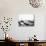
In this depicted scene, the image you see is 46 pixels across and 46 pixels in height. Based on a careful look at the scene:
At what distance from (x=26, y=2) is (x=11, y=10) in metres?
0.43

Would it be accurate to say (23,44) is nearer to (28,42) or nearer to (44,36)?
(28,42)

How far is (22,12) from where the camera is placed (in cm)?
316

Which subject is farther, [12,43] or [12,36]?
[12,36]

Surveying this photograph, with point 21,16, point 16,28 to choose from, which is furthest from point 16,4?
point 16,28

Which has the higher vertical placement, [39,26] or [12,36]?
[39,26]

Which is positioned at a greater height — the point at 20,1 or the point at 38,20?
the point at 20,1

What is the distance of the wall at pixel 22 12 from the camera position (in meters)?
3.14

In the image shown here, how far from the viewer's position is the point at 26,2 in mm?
3174

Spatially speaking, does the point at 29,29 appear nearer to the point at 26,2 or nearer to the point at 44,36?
the point at 44,36

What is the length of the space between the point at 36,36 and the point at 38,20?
412 mm

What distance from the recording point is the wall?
10.3 ft

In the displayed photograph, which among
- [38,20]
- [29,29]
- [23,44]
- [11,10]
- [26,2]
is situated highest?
[26,2]

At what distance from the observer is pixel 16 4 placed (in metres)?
3.16

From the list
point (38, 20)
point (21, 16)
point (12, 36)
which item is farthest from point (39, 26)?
point (12, 36)
